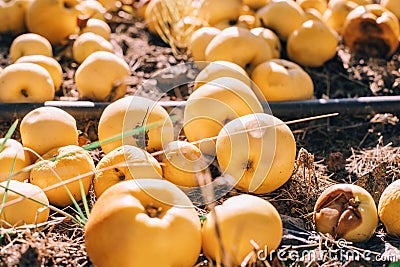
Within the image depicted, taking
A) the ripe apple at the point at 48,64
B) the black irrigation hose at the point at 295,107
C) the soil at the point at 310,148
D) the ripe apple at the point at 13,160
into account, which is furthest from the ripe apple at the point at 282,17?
the ripe apple at the point at 13,160

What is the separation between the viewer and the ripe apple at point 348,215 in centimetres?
211

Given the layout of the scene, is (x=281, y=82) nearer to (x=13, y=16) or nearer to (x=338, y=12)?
(x=338, y=12)

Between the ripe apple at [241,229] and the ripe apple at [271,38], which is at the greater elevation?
the ripe apple at [241,229]

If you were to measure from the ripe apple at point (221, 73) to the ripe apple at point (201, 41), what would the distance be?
53cm

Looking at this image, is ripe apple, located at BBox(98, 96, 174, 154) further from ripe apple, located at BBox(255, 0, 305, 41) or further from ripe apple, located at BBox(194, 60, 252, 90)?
ripe apple, located at BBox(255, 0, 305, 41)

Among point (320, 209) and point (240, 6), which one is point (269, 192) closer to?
point (320, 209)

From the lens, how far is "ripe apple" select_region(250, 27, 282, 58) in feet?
11.4

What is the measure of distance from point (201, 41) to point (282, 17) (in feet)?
1.75

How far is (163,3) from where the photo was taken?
394 cm

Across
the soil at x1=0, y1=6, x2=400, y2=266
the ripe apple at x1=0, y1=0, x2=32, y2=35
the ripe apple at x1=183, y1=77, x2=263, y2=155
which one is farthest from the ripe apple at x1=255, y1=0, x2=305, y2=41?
the ripe apple at x1=0, y1=0, x2=32, y2=35

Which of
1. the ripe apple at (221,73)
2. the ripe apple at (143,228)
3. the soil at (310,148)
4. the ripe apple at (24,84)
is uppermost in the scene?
the ripe apple at (143,228)

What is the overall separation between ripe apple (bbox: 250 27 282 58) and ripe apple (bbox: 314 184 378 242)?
56.7 inches

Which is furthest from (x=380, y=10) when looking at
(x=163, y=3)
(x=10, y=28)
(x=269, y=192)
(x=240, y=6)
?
(x=10, y=28)

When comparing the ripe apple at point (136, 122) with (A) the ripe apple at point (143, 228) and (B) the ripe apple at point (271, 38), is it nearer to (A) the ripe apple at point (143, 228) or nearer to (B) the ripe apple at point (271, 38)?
(A) the ripe apple at point (143, 228)
